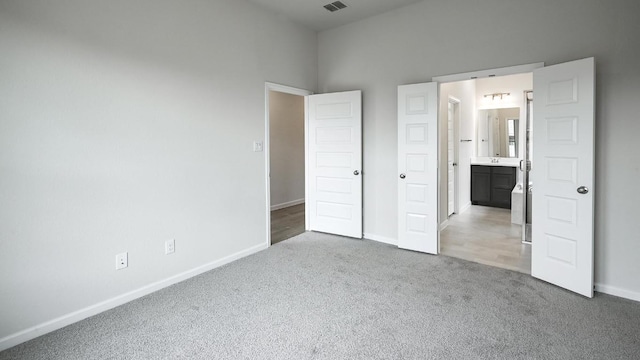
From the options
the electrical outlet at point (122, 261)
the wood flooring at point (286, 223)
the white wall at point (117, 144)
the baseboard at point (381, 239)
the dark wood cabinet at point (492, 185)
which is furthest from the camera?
the dark wood cabinet at point (492, 185)

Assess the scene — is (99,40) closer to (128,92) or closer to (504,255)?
(128,92)

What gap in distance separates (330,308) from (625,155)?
278 cm

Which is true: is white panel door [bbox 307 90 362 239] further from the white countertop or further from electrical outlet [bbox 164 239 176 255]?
the white countertop

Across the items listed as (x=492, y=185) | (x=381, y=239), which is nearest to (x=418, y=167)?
(x=381, y=239)

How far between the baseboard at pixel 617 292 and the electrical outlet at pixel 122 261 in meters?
4.09

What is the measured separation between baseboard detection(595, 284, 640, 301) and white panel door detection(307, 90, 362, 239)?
99.5 inches

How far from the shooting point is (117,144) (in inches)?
104

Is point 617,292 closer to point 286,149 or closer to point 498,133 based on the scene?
point 498,133

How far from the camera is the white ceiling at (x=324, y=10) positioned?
3836mm

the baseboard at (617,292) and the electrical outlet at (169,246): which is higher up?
the electrical outlet at (169,246)

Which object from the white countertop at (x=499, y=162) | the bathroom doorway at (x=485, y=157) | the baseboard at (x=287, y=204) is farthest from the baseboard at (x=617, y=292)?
the baseboard at (x=287, y=204)

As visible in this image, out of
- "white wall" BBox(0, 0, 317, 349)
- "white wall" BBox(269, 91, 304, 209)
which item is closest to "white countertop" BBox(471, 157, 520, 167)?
"white wall" BBox(269, 91, 304, 209)

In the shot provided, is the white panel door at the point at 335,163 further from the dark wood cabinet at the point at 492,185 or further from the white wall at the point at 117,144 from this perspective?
the dark wood cabinet at the point at 492,185

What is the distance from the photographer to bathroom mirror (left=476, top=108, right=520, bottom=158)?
6.49 metres
